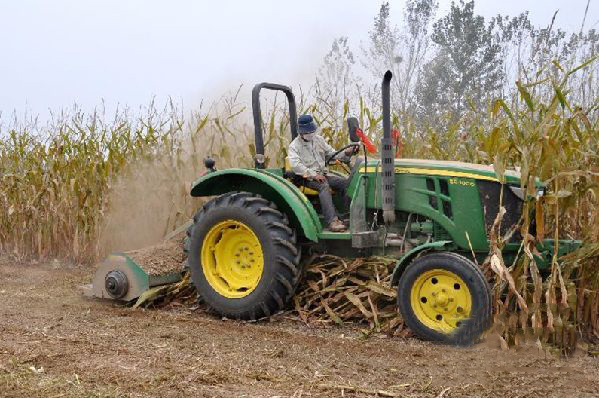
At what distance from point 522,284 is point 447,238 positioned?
76 cm

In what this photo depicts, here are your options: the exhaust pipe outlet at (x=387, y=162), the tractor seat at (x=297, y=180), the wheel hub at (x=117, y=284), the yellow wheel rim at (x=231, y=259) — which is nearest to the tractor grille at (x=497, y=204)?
the exhaust pipe outlet at (x=387, y=162)

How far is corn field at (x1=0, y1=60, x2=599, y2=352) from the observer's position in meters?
4.77

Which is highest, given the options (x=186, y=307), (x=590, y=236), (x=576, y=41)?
(x=576, y=41)

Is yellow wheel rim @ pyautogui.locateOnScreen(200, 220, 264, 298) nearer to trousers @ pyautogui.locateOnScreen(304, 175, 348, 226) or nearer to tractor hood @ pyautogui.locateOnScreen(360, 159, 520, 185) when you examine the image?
trousers @ pyautogui.locateOnScreen(304, 175, 348, 226)

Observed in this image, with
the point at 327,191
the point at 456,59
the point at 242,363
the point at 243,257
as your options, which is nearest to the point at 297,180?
the point at 327,191

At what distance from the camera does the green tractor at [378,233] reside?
5.00 metres

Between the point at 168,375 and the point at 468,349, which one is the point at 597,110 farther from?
the point at 168,375

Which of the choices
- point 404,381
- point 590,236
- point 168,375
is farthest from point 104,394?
point 590,236

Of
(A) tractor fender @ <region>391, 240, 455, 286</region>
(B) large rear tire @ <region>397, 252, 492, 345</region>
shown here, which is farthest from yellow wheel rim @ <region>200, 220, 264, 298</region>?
(B) large rear tire @ <region>397, 252, 492, 345</region>

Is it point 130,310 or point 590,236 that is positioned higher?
point 590,236

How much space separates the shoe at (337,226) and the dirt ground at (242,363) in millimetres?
741

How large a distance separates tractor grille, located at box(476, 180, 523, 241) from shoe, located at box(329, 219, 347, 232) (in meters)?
1.09

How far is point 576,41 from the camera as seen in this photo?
5.62 m

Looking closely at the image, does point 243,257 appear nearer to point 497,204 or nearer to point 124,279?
point 124,279
